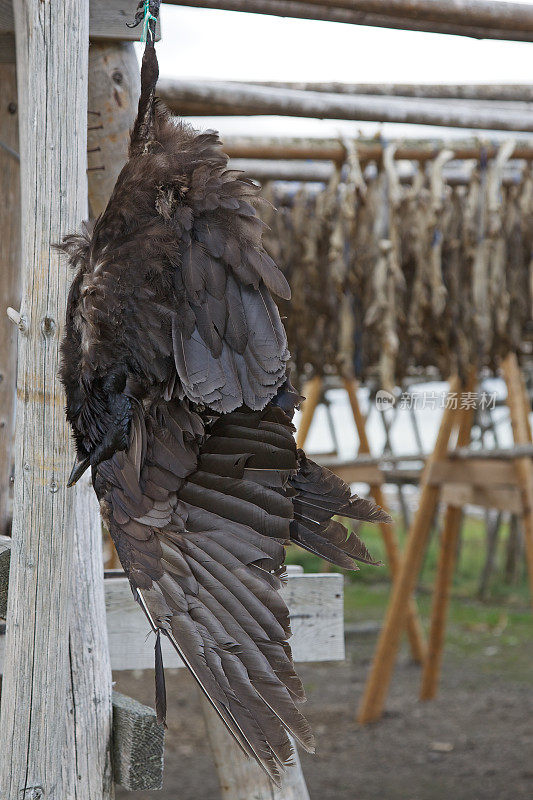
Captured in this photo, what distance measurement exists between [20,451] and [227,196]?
524 millimetres

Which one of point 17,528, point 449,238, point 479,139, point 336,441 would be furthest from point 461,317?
point 336,441

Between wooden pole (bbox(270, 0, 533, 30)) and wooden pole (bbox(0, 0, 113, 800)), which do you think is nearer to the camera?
wooden pole (bbox(0, 0, 113, 800))

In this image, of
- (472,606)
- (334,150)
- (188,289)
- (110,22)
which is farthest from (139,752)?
(472,606)

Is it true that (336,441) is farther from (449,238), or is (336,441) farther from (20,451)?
(20,451)

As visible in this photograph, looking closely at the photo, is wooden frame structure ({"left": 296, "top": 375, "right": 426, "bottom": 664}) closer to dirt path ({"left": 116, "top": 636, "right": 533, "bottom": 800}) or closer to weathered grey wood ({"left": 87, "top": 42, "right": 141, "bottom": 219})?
dirt path ({"left": 116, "top": 636, "right": 533, "bottom": 800})

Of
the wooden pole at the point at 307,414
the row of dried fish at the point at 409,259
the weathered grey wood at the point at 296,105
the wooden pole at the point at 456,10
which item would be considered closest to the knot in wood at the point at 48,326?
the wooden pole at the point at 456,10

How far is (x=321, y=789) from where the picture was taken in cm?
405

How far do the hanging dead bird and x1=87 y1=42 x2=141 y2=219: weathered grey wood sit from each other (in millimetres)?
553

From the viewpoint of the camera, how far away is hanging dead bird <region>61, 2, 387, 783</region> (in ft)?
3.96

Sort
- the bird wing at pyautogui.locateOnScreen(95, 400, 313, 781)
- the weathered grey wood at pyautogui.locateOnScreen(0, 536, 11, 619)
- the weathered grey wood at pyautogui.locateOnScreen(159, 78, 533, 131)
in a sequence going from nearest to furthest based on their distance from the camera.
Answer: the bird wing at pyautogui.locateOnScreen(95, 400, 313, 781) → the weathered grey wood at pyautogui.locateOnScreen(0, 536, 11, 619) → the weathered grey wood at pyautogui.locateOnScreen(159, 78, 533, 131)

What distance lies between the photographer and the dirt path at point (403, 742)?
4.05 meters

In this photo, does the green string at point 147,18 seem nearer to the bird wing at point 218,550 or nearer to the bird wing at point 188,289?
the bird wing at point 188,289

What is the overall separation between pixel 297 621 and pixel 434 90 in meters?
1.93

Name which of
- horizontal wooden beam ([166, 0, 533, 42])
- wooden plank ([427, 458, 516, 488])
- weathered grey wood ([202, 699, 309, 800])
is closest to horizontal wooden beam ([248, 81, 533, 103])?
horizontal wooden beam ([166, 0, 533, 42])
